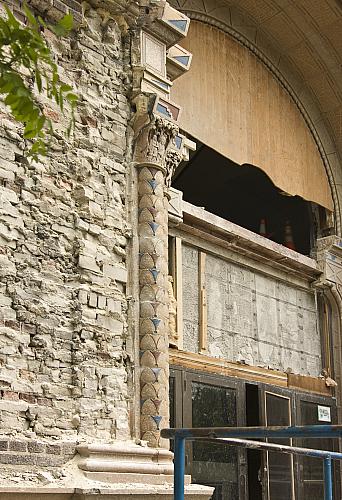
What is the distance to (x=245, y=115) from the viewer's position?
973 centimetres

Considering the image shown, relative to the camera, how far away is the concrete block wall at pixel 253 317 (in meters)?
8.71

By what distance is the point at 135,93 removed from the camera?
6.88m

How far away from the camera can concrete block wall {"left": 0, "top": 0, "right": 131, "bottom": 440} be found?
18.3 feet

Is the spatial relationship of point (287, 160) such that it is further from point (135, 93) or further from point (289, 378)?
point (135, 93)

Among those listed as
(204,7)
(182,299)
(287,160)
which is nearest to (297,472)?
(182,299)

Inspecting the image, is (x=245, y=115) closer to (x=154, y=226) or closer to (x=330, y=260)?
(x=330, y=260)

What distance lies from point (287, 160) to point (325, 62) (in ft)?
5.53

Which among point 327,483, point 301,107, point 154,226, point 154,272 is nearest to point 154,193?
point 154,226

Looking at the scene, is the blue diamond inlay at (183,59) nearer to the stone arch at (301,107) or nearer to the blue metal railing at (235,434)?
the stone arch at (301,107)

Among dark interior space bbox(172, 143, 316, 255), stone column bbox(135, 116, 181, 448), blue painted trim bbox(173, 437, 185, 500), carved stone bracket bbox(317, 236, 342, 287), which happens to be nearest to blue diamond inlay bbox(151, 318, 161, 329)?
stone column bbox(135, 116, 181, 448)

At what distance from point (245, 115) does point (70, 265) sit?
14.4 feet

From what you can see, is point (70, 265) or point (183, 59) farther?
point (183, 59)

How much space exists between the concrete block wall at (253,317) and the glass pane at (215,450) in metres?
0.46

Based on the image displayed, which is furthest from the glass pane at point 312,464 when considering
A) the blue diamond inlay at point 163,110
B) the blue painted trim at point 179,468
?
the blue painted trim at point 179,468
